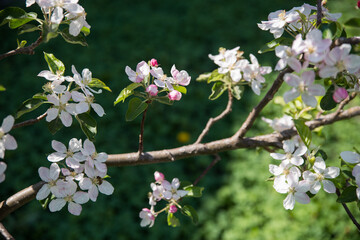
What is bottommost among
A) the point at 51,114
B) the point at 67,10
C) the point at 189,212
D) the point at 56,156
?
the point at 189,212

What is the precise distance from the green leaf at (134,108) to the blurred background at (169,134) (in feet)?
3.81

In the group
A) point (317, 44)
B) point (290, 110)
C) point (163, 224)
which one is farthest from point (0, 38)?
point (317, 44)

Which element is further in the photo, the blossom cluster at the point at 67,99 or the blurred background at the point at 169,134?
the blurred background at the point at 169,134

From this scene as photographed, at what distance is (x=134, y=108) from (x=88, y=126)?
12cm

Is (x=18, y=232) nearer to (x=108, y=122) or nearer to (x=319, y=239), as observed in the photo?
(x=108, y=122)

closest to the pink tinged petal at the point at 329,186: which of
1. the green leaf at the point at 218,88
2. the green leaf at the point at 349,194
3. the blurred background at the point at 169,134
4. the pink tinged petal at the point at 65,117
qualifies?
the green leaf at the point at 349,194

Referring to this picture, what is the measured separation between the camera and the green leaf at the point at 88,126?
0.83m

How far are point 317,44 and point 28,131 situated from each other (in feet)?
7.85

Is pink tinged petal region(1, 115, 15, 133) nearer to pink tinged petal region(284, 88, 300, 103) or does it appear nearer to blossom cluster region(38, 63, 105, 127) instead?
blossom cluster region(38, 63, 105, 127)

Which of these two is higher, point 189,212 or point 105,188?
point 105,188

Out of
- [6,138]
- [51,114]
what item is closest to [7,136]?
[6,138]

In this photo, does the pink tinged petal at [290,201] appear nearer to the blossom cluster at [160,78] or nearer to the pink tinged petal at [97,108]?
the blossom cluster at [160,78]

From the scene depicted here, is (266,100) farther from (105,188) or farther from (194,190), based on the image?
(105,188)

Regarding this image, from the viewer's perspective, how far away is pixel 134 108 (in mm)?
865
